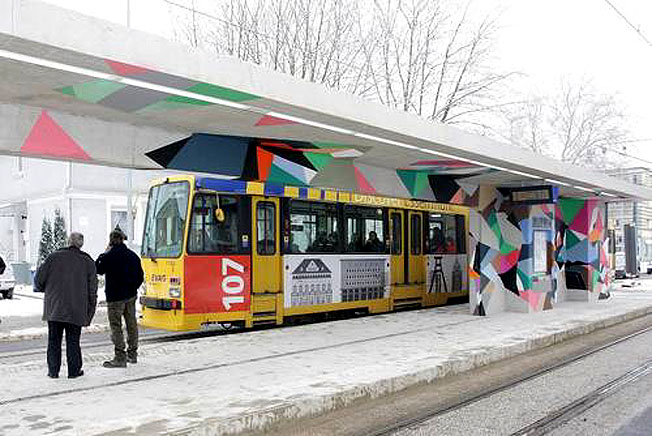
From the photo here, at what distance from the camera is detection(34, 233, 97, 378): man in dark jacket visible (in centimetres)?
801

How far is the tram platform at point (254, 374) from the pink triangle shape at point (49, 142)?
280 cm

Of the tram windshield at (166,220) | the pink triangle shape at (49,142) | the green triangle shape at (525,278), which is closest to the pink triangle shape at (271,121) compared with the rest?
the pink triangle shape at (49,142)

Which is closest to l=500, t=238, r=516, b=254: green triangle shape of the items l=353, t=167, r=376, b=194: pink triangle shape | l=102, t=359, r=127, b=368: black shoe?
l=353, t=167, r=376, b=194: pink triangle shape

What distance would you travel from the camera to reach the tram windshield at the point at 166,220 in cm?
1238

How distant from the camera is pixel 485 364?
10.2 metres

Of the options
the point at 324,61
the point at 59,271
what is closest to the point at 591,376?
the point at 59,271

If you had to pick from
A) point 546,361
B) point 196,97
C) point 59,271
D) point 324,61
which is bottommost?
point 546,361

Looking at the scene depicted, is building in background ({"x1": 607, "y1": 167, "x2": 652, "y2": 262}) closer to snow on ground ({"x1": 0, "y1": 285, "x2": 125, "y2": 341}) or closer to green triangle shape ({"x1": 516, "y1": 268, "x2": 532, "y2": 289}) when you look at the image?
green triangle shape ({"x1": 516, "y1": 268, "x2": 532, "y2": 289})

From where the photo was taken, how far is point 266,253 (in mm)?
13211

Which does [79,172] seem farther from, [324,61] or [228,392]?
[228,392]

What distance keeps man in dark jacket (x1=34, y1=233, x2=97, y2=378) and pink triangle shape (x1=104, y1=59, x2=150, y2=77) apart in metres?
2.78

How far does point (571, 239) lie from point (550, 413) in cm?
1357

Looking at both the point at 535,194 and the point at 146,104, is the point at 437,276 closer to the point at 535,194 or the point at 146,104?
the point at 535,194

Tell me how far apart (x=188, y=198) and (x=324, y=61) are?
18450 mm
